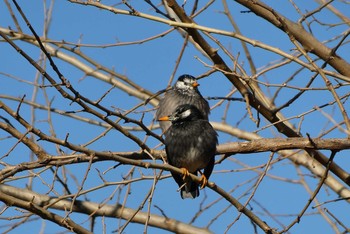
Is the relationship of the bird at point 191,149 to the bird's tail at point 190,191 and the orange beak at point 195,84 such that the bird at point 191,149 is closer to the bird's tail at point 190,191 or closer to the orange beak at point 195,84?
the bird's tail at point 190,191

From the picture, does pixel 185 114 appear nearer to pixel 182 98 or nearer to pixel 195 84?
pixel 182 98

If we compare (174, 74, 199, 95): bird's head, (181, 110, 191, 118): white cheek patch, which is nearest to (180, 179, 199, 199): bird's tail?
(181, 110, 191, 118): white cheek patch

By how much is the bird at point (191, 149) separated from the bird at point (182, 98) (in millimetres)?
1157

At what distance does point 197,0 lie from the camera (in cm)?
629

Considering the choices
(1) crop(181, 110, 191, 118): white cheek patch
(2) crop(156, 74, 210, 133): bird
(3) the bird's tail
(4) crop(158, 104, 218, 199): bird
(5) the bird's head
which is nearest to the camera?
(4) crop(158, 104, 218, 199): bird

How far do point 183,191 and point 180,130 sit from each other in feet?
1.72

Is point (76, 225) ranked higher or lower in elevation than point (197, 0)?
lower

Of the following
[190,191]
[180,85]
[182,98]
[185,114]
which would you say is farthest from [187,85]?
[190,191]

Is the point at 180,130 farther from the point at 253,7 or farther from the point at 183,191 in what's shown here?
the point at 253,7

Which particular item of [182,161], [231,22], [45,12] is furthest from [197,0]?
[45,12]

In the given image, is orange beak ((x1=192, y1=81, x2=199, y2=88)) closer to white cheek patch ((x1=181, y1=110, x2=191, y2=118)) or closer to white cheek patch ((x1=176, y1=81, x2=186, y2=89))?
white cheek patch ((x1=176, y1=81, x2=186, y2=89))

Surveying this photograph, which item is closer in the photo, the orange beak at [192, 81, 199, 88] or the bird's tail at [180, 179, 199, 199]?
the bird's tail at [180, 179, 199, 199]

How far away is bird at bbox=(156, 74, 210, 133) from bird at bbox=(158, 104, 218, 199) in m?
1.16

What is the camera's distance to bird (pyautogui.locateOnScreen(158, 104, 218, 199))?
5.82m
